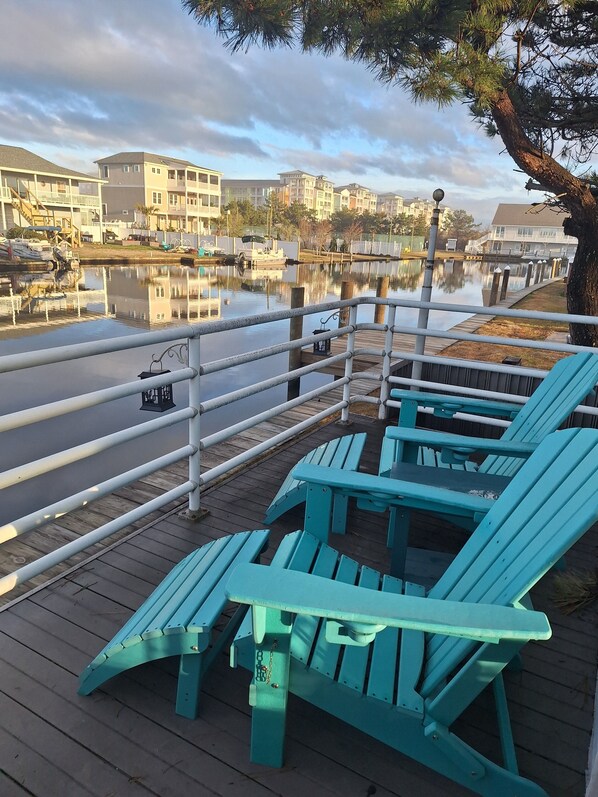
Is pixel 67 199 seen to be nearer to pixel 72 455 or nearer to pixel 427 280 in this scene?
pixel 427 280

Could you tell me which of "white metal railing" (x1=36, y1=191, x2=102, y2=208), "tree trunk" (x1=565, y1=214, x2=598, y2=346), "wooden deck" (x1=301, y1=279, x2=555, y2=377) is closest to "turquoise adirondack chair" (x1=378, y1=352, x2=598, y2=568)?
"tree trunk" (x1=565, y1=214, x2=598, y2=346)

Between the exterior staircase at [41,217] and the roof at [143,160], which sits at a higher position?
the roof at [143,160]

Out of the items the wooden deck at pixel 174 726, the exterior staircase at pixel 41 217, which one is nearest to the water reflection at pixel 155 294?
the exterior staircase at pixel 41 217

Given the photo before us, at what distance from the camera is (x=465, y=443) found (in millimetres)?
2303

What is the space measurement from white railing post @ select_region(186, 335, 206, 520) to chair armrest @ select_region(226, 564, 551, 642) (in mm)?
1410

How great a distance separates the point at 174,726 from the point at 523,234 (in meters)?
86.4

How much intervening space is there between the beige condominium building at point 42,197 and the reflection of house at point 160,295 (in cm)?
892

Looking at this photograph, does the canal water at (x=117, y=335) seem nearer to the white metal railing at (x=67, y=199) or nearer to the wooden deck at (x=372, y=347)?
the wooden deck at (x=372, y=347)

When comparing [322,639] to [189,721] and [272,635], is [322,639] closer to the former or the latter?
[272,635]

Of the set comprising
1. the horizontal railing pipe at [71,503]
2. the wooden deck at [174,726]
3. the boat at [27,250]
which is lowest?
the wooden deck at [174,726]

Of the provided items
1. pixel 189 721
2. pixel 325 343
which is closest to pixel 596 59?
pixel 325 343

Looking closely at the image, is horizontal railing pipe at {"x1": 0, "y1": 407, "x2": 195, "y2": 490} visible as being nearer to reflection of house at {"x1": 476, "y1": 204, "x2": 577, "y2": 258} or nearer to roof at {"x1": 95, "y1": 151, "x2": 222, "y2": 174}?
roof at {"x1": 95, "y1": 151, "x2": 222, "y2": 174}

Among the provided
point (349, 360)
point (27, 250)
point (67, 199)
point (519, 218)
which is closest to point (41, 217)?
point (67, 199)

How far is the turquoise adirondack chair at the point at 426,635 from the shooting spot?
3.69 ft
